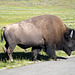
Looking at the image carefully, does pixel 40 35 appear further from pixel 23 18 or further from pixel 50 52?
pixel 23 18

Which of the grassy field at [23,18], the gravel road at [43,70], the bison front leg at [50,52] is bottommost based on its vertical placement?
the grassy field at [23,18]

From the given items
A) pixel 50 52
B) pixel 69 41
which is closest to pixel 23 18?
pixel 69 41

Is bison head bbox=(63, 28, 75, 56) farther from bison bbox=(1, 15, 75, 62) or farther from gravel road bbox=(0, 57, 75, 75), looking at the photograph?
gravel road bbox=(0, 57, 75, 75)

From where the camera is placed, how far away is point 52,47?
966cm

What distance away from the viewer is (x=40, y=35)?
9617 millimetres

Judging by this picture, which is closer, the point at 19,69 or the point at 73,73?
the point at 73,73

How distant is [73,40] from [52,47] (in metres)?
1.09

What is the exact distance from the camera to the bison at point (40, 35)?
9.31m

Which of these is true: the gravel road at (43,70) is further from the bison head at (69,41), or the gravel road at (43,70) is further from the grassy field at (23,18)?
the bison head at (69,41)

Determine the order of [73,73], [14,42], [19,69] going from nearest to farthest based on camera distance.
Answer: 1. [73,73]
2. [19,69]
3. [14,42]

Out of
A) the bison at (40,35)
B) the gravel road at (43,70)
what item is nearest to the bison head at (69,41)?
the bison at (40,35)

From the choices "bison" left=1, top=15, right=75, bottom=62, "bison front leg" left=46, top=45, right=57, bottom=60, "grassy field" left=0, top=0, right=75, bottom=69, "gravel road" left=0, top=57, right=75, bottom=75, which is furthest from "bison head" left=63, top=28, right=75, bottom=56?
"gravel road" left=0, top=57, right=75, bottom=75

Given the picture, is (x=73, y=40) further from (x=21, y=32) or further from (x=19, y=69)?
(x=19, y=69)

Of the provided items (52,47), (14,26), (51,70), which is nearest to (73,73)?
(51,70)
